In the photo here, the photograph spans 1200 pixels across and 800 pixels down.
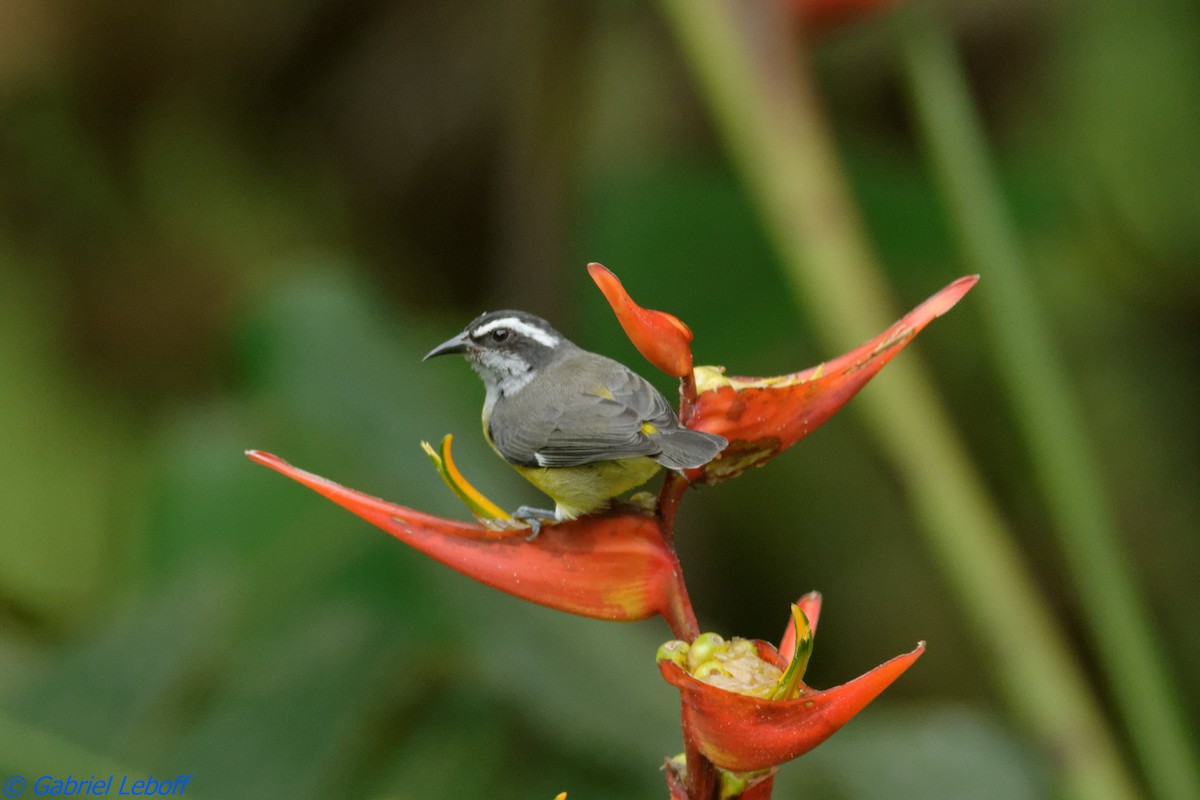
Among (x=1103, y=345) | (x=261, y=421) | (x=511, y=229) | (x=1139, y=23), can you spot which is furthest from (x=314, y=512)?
(x=1139, y=23)

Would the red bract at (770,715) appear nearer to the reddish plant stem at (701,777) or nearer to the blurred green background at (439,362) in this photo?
the reddish plant stem at (701,777)

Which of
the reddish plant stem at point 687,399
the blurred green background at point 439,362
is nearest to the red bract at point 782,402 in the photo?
the reddish plant stem at point 687,399

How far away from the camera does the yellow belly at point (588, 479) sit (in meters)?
0.62

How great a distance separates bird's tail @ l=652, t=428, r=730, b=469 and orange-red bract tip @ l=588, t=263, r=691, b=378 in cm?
3

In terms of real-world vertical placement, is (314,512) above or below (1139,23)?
below

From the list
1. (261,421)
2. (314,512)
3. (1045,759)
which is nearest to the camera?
(1045,759)

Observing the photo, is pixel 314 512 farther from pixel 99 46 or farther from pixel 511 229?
pixel 99 46

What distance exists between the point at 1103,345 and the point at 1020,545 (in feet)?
1.15

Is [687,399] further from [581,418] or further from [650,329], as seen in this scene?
[581,418]

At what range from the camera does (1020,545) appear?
6.82 feet

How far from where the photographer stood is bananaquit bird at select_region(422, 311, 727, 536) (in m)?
0.64

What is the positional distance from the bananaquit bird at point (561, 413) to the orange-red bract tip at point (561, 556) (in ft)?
0.22

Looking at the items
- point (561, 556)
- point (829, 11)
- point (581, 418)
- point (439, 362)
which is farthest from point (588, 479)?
point (439, 362)

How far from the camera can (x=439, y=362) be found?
191 centimetres
